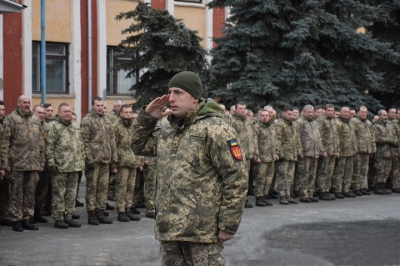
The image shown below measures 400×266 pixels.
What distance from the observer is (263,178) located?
53.6 feet

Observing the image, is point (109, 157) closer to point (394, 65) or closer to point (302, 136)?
point (302, 136)

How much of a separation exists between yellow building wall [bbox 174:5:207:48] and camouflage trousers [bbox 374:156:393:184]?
29.7 ft

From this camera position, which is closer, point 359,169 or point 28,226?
point 28,226

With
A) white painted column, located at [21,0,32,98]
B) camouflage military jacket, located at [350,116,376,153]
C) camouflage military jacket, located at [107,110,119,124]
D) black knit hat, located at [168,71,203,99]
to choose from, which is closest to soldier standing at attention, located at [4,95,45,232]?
camouflage military jacket, located at [107,110,119,124]

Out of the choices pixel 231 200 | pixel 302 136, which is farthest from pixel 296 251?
pixel 302 136

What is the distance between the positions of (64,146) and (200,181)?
690 cm

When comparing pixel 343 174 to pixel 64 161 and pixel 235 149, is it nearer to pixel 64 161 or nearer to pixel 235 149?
pixel 64 161

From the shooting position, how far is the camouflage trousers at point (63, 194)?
1232cm

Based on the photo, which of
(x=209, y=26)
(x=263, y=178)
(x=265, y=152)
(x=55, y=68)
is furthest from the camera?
(x=209, y=26)

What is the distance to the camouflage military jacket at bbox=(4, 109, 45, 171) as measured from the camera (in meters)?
12.1

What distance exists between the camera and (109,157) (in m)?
13.0

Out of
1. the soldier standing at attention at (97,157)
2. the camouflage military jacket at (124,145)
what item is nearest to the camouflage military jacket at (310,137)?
the camouflage military jacket at (124,145)

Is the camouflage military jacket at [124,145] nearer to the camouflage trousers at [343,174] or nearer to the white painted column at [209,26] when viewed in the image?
the camouflage trousers at [343,174]

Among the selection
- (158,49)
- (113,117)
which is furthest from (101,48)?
(113,117)
